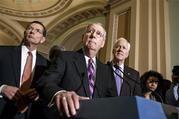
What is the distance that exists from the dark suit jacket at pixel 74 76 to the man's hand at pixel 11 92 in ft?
1.74

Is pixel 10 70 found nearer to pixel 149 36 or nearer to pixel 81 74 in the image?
pixel 81 74

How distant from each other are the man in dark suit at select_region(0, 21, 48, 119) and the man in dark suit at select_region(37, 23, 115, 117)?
1.48 ft

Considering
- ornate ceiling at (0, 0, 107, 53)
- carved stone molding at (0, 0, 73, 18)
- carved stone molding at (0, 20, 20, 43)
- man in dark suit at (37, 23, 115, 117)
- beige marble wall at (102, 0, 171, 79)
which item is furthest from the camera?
carved stone molding at (0, 20, 20, 43)

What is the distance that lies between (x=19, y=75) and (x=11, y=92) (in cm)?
22

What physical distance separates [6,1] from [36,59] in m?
9.60

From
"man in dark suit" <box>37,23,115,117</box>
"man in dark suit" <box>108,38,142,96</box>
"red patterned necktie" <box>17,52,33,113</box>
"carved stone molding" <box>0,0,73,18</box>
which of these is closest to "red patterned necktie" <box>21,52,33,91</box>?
"red patterned necktie" <box>17,52,33,113</box>

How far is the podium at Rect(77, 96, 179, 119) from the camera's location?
0.95m

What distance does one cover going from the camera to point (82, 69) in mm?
1633

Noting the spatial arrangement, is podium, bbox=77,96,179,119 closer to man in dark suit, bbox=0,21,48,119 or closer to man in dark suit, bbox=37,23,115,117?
man in dark suit, bbox=37,23,115,117

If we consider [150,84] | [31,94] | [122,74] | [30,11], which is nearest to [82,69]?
[31,94]

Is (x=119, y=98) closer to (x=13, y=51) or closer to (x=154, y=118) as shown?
(x=154, y=118)

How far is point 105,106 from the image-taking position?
990mm

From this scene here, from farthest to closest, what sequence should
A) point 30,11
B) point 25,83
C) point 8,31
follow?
1. point 8,31
2. point 30,11
3. point 25,83

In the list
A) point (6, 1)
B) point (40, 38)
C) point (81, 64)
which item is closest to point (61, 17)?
point (6, 1)
